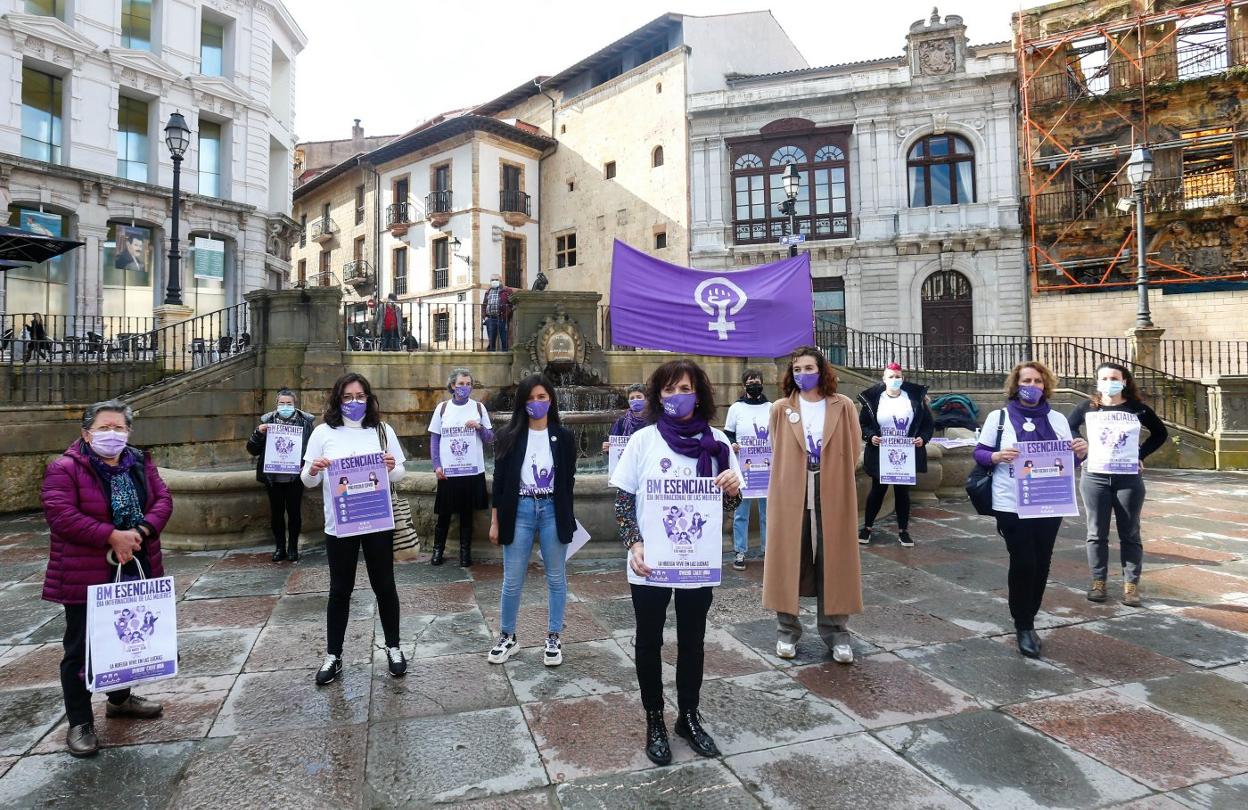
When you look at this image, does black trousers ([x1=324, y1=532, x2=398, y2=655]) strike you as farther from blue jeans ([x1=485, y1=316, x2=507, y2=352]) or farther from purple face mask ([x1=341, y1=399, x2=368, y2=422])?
blue jeans ([x1=485, y1=316, x2=507, y2=352])

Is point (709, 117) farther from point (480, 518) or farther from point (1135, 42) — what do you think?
point (480, 518)

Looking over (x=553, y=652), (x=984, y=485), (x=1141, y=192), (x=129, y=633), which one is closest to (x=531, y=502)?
(x=553, y=652)

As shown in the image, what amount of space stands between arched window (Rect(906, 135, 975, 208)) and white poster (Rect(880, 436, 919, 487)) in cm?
2136

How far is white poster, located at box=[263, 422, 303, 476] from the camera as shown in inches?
261

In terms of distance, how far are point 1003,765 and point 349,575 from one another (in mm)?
3493

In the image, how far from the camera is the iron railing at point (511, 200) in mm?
32625

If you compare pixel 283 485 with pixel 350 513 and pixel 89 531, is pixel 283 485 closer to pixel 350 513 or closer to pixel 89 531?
pixel 350 513

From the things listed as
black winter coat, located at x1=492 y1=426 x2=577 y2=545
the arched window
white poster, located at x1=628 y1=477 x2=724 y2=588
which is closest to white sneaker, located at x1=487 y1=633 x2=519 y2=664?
black winter coat, located at x1=492 y1=426 x2=577 y2=545

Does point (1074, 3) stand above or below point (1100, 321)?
above

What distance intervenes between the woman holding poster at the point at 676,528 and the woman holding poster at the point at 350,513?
5.39ft

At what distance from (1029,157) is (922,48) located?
18.2 feet

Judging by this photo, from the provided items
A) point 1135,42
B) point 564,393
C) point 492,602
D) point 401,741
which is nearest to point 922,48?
point 1135,42

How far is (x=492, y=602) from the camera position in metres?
5.46

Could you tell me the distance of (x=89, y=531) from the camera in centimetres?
316
